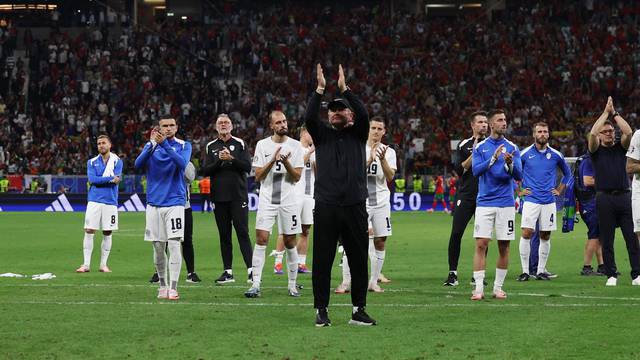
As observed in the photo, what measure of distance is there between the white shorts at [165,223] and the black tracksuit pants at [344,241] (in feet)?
9.19

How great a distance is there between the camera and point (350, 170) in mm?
11070

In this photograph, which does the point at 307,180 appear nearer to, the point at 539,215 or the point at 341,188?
the point at 539,215

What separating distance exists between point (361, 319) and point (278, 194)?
3.58 meters

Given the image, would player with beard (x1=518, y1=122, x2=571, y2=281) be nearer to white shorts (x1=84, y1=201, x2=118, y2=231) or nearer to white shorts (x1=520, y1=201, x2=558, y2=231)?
→ white shorts (x1=520, y1=201, x2=558, y2=231)

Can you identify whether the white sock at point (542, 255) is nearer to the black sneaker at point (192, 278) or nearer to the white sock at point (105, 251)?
the black sneaker at point (192, 278)

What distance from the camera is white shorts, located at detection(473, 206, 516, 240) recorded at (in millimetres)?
13320

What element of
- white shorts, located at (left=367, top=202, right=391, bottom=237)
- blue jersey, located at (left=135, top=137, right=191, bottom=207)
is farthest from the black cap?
white shorts, located at (left=367, top=202, right=391, bottom=237)

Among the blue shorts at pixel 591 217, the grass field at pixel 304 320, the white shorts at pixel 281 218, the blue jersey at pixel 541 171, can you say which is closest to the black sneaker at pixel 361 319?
the grass field at pixel 304 320

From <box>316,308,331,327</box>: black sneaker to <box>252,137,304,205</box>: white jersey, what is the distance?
3306mm

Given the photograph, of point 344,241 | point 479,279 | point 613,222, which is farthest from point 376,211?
point 613,222

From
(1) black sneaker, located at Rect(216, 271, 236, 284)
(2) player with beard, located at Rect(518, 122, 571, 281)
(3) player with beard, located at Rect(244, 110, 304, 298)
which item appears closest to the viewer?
(3) player with beard, located at Rect(244, 110, 304, 298)

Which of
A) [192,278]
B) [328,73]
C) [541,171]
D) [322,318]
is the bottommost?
[192,278]

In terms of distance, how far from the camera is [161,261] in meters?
13.4

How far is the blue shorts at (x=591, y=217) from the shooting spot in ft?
56.7
